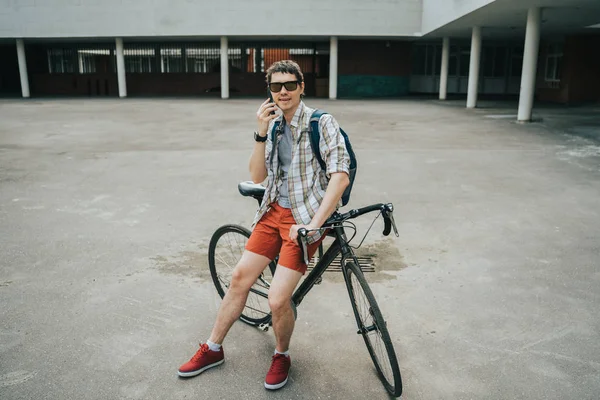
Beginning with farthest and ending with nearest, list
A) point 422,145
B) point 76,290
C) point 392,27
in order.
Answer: point 392,27 < point 422,145 < point 76,290

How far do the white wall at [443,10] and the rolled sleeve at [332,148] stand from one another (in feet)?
46.9

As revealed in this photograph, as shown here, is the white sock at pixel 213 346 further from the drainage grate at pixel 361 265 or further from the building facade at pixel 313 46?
the building facade at pixel 313 46

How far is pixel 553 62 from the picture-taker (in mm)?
27953

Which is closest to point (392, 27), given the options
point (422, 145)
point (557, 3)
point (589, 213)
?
point (557, 3)

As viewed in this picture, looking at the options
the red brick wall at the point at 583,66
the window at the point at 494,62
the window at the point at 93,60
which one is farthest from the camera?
the window at the point at 93,60

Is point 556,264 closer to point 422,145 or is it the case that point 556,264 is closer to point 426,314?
point 426,314

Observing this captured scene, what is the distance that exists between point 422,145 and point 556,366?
9035mm

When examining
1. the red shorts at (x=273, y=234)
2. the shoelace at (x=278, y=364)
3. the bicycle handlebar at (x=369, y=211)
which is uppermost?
the bicycle handlebar at (x=369, y=211)

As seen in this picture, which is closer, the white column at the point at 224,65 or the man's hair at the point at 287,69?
the man's hair at the point at 287,69

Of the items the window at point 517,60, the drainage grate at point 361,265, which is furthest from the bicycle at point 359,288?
the window at point 517,60

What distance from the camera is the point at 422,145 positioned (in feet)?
38.7

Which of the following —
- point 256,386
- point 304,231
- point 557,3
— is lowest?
point 256,386

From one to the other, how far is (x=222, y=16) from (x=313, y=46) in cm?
692

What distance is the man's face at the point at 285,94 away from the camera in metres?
2.90
